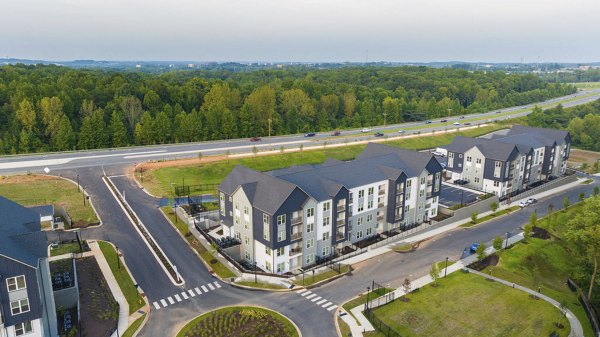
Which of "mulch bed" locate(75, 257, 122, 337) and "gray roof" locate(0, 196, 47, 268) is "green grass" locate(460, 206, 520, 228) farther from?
"gray roof" locate(0, 196, 47, 268)

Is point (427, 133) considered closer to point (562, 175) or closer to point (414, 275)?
point (562, 175)

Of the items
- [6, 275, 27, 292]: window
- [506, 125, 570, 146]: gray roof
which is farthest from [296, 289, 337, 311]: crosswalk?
[506, 125, 570, 146]: gray roof

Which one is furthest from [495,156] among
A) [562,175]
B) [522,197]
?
[562,175]

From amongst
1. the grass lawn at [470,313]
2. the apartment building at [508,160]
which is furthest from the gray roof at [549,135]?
the grass lawn at [470,313]

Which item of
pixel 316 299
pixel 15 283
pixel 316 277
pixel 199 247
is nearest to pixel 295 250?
pixel 316 277

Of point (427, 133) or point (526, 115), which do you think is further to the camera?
point (526, 115)

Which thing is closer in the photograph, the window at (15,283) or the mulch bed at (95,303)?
the window at (15,283)

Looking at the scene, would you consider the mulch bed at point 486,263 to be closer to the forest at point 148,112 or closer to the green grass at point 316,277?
the green grass at point 316,277
